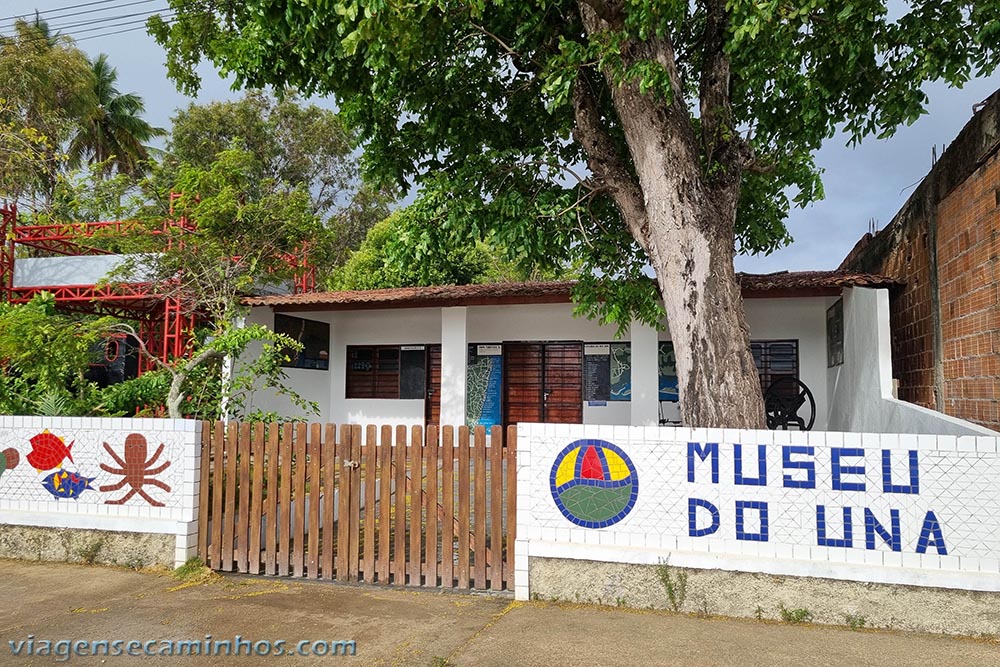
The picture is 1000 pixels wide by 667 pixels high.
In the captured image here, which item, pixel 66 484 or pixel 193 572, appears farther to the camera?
pixel 66 484

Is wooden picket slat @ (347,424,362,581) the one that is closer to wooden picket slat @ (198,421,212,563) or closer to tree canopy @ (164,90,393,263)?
wooden picket slat @ (198,421,212,563)

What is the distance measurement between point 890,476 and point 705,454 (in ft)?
3.50

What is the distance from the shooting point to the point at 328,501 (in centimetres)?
500

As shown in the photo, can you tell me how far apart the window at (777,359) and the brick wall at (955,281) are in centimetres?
234

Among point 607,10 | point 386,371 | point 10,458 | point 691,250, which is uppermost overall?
point 607,10

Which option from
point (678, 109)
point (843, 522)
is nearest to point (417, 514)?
point (843, 522)

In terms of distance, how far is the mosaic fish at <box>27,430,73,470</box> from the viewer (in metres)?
5.60

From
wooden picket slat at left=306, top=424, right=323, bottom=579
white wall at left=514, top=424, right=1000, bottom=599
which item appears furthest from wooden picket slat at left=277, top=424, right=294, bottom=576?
white wall at left=514, top=424, right=1000, bottom=599

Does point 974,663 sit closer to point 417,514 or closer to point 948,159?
point 417,514

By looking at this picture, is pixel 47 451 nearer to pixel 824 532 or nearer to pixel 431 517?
pixel 431 517

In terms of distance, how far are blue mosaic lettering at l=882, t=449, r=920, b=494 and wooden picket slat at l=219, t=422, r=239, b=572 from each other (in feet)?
15.1

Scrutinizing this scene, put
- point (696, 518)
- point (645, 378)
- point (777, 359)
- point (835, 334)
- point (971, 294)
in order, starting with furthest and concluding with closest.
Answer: point (777, 359)
point (645, 378)
point (835, 334)
point (971, 294)
point (696, 518)

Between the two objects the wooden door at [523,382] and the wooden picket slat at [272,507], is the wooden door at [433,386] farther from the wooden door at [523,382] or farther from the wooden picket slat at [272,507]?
the wooden picket slat at [272,507]

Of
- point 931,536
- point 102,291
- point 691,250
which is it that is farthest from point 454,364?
point 931,536
